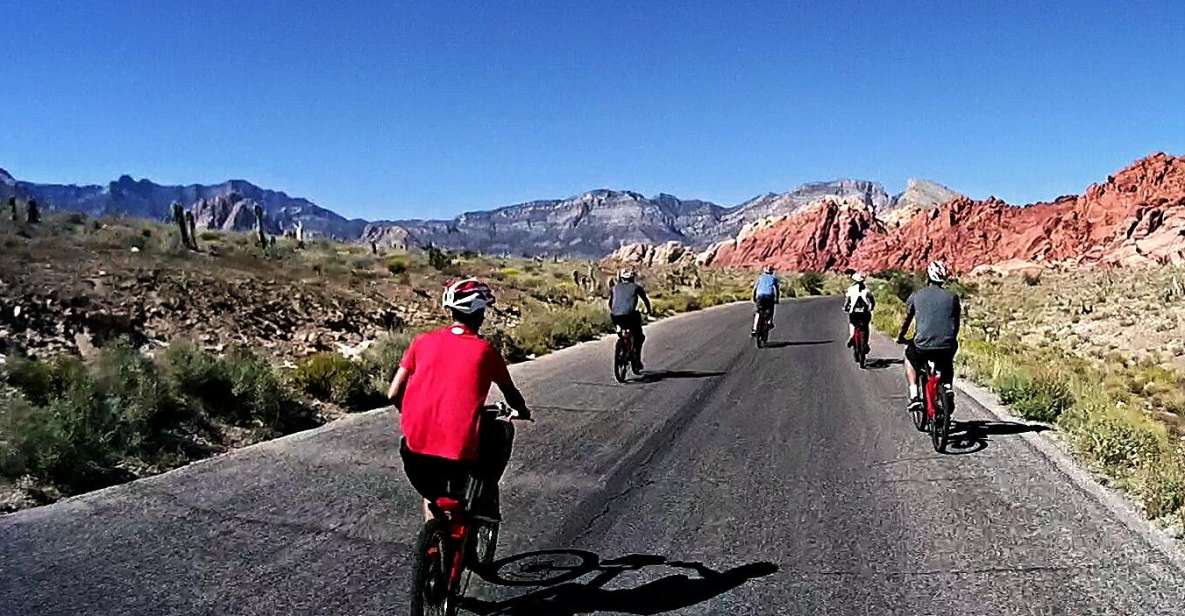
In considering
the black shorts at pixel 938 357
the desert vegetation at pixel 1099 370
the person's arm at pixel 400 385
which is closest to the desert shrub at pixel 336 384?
the black shorts at pixel 938 357

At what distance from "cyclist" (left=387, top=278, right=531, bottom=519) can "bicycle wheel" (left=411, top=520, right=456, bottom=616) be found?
307 mm

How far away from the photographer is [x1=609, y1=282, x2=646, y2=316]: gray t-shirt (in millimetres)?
17797

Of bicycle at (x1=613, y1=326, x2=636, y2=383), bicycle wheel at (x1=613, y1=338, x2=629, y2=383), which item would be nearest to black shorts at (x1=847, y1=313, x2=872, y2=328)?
bicycle at (x1=613, y1=326, x2=636, y2=383)

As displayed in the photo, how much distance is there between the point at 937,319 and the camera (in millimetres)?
11180

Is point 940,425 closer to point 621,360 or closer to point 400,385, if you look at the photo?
point 400,385

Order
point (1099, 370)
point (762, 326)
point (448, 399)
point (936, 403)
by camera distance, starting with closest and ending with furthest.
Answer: point (448, 399)
point (936, 403)
point (1099, 370)
point (762, 326)

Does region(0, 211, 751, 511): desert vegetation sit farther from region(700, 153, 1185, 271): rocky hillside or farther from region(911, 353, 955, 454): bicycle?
region(700, 153, 1185, 271): rocky hillside

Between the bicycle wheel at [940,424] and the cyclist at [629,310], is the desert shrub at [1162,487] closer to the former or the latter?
the bicycle wheel at [940,424]

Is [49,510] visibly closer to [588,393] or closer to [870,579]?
[870,579]

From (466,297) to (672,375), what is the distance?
42.1 ft

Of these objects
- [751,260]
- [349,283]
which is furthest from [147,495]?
[751,260]

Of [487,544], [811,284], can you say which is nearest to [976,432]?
[487,544]

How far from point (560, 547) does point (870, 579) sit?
2.17 metres

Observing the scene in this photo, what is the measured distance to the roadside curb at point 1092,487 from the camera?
7.20 meters
